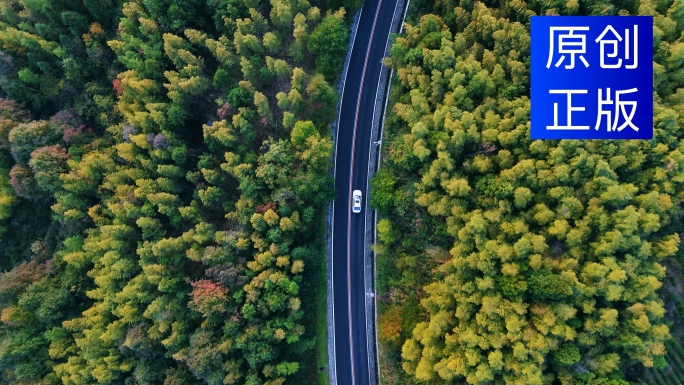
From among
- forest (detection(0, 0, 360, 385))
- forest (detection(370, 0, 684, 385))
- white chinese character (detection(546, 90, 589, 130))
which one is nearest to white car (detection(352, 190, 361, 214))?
forest (detection(0, 0, 360, 385))

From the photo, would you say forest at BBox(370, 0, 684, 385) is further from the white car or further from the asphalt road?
the white car

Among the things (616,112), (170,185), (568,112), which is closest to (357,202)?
(170,185)

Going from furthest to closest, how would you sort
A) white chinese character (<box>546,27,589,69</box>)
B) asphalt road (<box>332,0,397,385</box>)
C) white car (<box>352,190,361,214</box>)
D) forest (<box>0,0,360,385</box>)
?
white car (<box>352,190,361,214</box>) → asphalt road (<box>332,0,397,385</box>) → forest (<box>0,0,360,385</box>) → white chinese character (<box>546,27,589,69</box>)

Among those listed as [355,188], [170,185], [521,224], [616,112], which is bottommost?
[521,224]

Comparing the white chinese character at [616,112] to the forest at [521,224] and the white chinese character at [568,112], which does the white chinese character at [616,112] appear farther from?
the forest at [521,224]

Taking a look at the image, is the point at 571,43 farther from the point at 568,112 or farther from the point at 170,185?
the point at 170,185

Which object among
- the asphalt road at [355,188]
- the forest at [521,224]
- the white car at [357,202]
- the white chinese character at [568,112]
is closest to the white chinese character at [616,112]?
the white chinese character at [568,112]

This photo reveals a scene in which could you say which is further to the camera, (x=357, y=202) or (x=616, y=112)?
(x=357, y=202)
